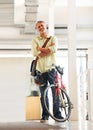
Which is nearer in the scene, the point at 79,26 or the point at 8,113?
the point at 79,26

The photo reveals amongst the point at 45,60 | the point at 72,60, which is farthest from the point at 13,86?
the point at 45,60

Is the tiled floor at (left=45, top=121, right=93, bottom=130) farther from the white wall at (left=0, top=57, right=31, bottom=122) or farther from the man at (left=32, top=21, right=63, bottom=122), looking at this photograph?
the white wall at (left=0, top=57, right=31, bottom=122)

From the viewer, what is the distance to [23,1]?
23.2ft

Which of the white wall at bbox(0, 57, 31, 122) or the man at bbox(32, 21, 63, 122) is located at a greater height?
the man at bbox(32, 21, 63, 122)

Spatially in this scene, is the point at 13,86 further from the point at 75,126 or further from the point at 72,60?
the point at 75,126

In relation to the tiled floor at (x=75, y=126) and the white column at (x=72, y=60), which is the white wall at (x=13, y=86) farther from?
the tiled floor at (x=75, y=126)

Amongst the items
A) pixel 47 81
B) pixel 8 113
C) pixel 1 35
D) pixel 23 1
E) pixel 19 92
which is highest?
pixel 23 1

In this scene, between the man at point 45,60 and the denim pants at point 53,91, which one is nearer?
the denim pants at point 53,91

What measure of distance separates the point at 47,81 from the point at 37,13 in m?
3.14

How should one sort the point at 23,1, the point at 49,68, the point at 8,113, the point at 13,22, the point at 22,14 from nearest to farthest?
the point at 49,68, the point at 23,1, the point at 22,14, the point at 13,22, the point at 8,113

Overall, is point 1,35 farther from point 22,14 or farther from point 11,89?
point 11,89

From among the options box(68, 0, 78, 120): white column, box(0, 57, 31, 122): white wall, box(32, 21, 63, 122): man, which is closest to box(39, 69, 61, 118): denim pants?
box(32, 21, 63, 122): man

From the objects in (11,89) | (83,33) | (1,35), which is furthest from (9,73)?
(83,33)

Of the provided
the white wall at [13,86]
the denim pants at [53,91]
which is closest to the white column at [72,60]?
the denim pants at [53,91]
